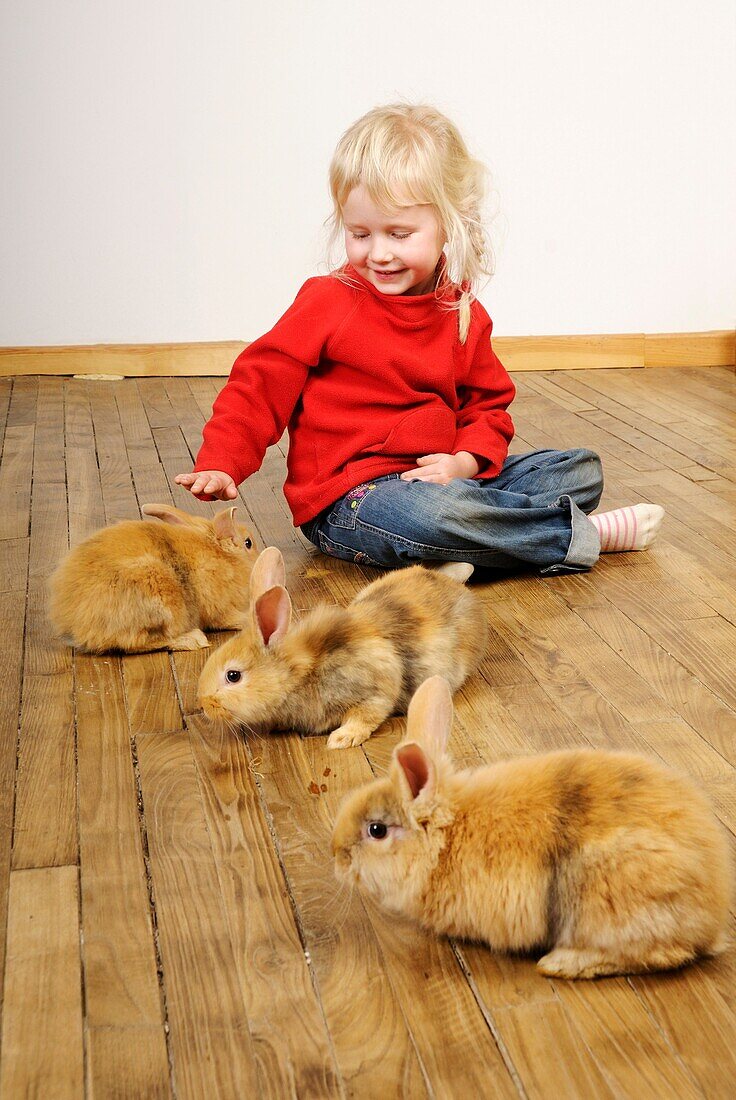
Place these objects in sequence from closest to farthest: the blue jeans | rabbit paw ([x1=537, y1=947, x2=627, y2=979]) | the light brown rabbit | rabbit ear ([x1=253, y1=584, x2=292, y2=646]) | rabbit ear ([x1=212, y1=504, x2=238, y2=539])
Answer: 1. rabbit paw ([x1=537, y1=947, x2=627, y2=979])
2. rabbit ear ([x1=253, y1=584, x2=292, y2=646])
3. the light brown rabbit
4. rabbit ear ([x1=212, y1=504, x2=238, y2=539])
5. the blue jeans

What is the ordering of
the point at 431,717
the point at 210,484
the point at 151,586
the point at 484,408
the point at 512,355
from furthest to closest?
the point at 512,355 < the point at 484,408 < the point at 210,484 < the point at 151,586 < the point at 431,717

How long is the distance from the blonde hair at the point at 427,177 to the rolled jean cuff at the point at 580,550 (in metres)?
0.50

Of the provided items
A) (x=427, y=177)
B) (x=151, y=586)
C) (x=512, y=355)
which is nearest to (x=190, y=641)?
(x=151, y=586)

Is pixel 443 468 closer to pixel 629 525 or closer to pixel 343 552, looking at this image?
pixel 343 552

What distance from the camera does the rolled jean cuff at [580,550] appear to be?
2.34m

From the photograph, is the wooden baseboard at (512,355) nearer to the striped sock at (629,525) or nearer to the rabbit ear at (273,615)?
the striped sock at (629,525)

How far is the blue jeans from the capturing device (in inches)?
90.0

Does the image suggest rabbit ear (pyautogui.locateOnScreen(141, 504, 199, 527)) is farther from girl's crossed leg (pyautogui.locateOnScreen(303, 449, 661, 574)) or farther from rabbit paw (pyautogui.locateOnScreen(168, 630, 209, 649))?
girl's crossed leg (pyautogui.locateOnScreen(303, 449, 661, 574))

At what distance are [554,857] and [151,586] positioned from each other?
967mm

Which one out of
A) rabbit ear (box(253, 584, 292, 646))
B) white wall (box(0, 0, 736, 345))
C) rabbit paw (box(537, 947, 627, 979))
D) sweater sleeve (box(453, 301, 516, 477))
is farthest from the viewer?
white wall (box(0, 0, 736, 345))

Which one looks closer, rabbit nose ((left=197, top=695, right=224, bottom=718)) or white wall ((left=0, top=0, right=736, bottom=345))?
rabbit nose ((left=197, top=695, right=224, bottom=718))

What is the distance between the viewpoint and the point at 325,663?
1.68m

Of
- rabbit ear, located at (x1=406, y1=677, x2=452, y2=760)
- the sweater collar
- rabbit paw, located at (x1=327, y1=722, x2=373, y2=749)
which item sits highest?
the sweater collar

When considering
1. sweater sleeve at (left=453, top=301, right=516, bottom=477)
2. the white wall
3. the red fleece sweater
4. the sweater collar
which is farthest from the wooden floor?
the white wall
